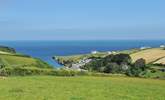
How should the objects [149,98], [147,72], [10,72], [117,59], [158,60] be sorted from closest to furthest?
[149,98]
[10,72]
[147,72]
[117,59]
[158,60]

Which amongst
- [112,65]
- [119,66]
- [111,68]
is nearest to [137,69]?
[119,66]

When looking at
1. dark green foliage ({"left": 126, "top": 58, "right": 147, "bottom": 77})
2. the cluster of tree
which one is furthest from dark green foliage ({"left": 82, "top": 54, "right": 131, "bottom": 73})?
dark green foliage ({"left": 126, "top": 58, "right": 147, "bottom": 77})

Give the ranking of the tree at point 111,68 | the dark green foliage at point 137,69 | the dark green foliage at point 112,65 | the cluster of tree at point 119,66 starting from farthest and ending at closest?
1. the dark green foliage at point 112,65
2. the tree at point 111,68
3. the cluster of tree at point 119,66
4. the dark green foliage at point 137,69

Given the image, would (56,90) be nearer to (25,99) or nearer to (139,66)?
(25,99)

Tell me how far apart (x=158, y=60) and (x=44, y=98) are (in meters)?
125

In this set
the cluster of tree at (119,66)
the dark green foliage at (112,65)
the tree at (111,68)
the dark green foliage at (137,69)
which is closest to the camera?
the dark green foliage at (137,69)

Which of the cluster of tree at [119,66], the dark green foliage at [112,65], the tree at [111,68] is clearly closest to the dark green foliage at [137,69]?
the cluster of tree at [119,66]

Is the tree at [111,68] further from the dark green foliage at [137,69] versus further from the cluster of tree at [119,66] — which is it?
the dark green foliage at [137,69]

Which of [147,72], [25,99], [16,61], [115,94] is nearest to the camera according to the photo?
[25,99]

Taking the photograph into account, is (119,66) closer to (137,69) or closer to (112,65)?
(112,65)

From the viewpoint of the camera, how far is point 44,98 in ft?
86.3

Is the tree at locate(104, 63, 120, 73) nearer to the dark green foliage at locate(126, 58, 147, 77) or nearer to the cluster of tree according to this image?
the cluster of tree

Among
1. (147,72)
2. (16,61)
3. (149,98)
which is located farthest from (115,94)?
(147,72)

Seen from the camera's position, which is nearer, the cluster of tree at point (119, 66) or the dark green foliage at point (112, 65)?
the cluster of tree at point (119, 66)
